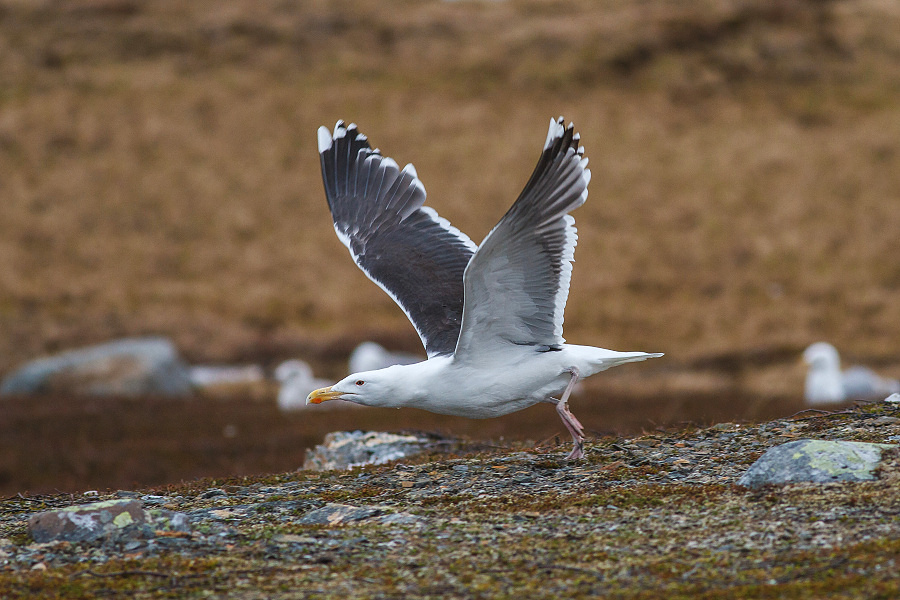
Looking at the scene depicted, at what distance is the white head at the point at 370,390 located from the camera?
24.5ft

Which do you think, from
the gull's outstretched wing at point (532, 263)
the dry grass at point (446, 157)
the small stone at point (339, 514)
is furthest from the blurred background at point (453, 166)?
the small stone at point (339, 514)

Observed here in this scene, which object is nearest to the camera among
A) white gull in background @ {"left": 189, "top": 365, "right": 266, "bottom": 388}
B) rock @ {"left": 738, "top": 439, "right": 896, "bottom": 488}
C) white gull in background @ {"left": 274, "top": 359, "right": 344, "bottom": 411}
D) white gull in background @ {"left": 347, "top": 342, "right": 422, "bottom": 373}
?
rock @ {"left": 738, "top": 439, "right": 896, "bottom": 488}

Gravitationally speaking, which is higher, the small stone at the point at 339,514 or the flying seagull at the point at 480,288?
the flying seagull at the point at 480,288

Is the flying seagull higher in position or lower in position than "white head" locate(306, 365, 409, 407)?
higher

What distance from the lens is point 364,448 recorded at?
369 inches

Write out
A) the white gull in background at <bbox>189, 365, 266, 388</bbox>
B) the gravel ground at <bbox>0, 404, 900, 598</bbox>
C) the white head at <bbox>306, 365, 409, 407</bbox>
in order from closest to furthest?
the gravel ground at <bbox>0, 404, 900, 598</bbox>, the white head at <bbox>306, 365, 409, 407</bbox>, the white gull in background at <bbox>189, 365, 266, 388</bbox>

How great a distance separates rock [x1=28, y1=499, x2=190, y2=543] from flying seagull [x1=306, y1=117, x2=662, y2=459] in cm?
213

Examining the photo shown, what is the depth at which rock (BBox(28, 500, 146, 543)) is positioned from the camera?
17.2 ft

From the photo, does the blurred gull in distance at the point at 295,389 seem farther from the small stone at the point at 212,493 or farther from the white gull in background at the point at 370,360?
the small stone at the point at 212,493

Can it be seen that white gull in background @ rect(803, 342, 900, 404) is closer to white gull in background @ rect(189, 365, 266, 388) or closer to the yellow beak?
the yellow beak

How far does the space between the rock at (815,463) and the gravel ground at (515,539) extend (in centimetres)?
10

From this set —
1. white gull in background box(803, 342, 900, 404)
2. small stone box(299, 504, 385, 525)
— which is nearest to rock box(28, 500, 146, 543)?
small stone box(299, 504, 385, 525)

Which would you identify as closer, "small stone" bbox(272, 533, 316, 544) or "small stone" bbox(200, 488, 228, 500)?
"small stone" bbox(272, 533, 316, 544)

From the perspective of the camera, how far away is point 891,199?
36.7 m
